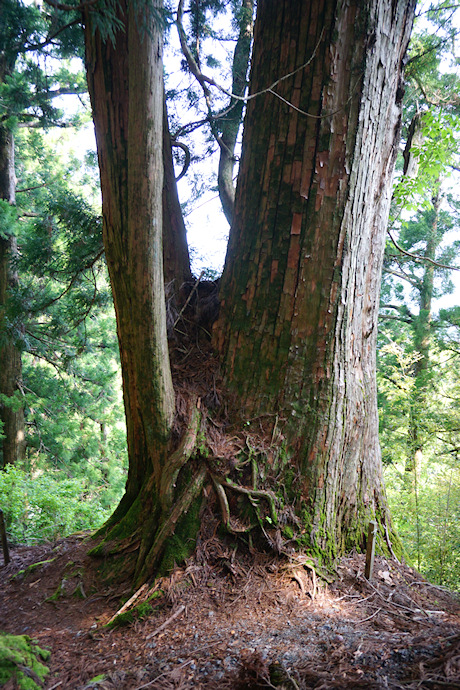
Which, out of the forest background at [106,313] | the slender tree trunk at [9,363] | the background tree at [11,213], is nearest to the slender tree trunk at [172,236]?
the forest background at [106,313]

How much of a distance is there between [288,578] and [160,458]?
108 centimetres

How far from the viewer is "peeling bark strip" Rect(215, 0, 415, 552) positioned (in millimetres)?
2607

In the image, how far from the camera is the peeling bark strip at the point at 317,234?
2607 millimetres

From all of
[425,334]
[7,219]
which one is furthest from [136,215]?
[425,334]

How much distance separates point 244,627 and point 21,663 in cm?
105

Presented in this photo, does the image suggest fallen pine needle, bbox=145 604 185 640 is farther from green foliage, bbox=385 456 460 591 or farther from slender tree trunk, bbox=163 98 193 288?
green foliage, bbox=385 456 460 591

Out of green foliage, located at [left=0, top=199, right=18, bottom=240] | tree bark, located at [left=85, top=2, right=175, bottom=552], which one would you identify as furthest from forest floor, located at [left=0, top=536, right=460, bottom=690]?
green foliage, located at [left=0, top=199, right=18, bottom=240]

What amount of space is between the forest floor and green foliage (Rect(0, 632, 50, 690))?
0.05 metres

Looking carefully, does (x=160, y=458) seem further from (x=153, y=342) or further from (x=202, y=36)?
(x=202, y=36)

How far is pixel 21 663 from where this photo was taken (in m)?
1.61

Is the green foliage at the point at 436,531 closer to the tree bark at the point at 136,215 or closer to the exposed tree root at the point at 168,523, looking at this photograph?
the exposed tree root at the point at 168,523

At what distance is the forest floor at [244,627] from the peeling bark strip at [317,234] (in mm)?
408

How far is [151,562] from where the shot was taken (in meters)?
2.51

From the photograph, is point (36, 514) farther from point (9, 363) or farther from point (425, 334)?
point (425, 334)
